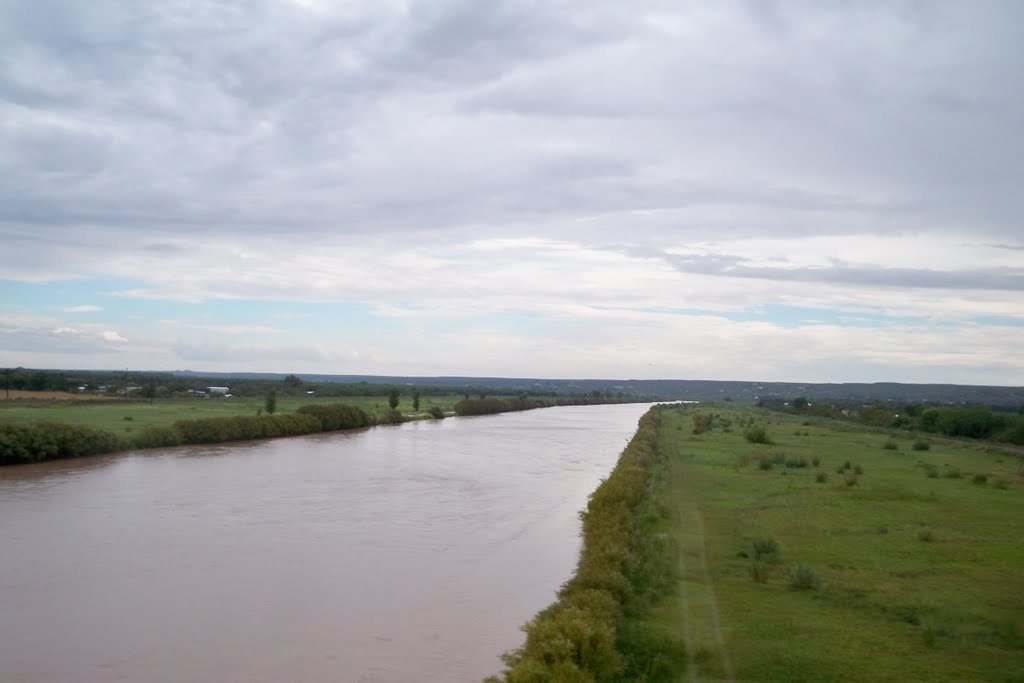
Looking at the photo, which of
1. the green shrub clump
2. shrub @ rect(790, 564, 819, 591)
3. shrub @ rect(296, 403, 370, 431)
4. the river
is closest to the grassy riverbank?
shrub @ rect(790, 564, 819, 591)

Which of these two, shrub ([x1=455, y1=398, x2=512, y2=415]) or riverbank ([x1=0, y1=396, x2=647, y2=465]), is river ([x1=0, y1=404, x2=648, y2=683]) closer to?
riverbank ([x1=0, y1=396, x2=647, y2=465])

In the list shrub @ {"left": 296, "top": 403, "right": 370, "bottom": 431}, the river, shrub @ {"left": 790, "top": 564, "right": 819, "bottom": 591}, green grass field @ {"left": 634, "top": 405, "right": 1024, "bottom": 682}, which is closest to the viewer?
green grass field @ {"left": 634, "top": 405, "right": 1024, "bottom": 682}

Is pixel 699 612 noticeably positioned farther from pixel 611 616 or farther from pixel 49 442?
pixel 49 442

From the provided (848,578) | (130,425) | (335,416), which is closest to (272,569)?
(848,578)

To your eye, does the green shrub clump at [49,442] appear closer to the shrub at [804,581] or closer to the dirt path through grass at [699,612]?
the dirt path through grass at [699,612]

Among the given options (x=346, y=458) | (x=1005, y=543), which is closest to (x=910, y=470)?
(x=1005, y=543)

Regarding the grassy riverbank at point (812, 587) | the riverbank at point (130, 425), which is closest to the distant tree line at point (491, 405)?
the riverbank at point (130, 425)

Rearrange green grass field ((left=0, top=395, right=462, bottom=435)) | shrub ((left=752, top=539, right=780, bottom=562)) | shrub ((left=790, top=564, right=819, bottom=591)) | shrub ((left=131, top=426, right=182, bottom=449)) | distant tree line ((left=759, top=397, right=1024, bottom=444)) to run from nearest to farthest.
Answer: shrub ((left=790, top=564, right=819, bottom=591)), shrub ((left=752, top=539, right=780, bottom=562)), shrub ((left=131, top=426, right=182, bottom=449)), green grass field ((left=0, top=395, right=462, bottom=435)), distant tree line ((left=759, top=397, right=1024, bottom=444))
